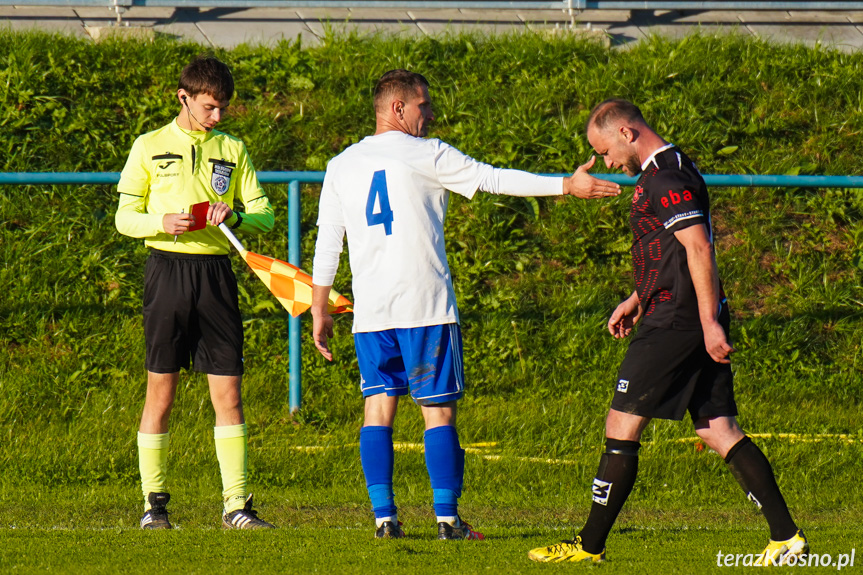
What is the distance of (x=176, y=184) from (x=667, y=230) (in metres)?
2.36

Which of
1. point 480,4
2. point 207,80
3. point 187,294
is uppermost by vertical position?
point 480,4

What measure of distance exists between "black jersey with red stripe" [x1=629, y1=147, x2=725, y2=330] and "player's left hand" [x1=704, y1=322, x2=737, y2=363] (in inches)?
4.7

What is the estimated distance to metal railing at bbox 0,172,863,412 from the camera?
5977 mm

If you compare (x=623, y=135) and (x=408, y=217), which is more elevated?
(x=623, y=135)

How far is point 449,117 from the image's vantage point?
8.43 meters

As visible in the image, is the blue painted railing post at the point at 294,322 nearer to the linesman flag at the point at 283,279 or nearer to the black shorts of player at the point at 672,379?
the linesman flag at the point at 283,279

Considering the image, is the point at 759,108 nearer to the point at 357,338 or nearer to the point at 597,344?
the point at 597,344

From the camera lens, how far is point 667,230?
3.63 meters

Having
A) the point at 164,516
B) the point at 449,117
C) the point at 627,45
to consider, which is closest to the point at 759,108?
the point at 627,45

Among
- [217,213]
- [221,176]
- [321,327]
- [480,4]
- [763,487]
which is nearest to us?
[763,487]

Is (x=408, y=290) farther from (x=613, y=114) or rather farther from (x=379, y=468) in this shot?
(x=613, y=114)

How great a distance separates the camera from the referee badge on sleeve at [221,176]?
4762 millimetres

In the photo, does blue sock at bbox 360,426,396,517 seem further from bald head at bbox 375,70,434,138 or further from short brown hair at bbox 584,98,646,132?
short brown hair at bbox 584,98,646,132

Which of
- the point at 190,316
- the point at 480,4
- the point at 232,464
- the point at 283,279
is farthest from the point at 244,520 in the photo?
the point at 480,4
